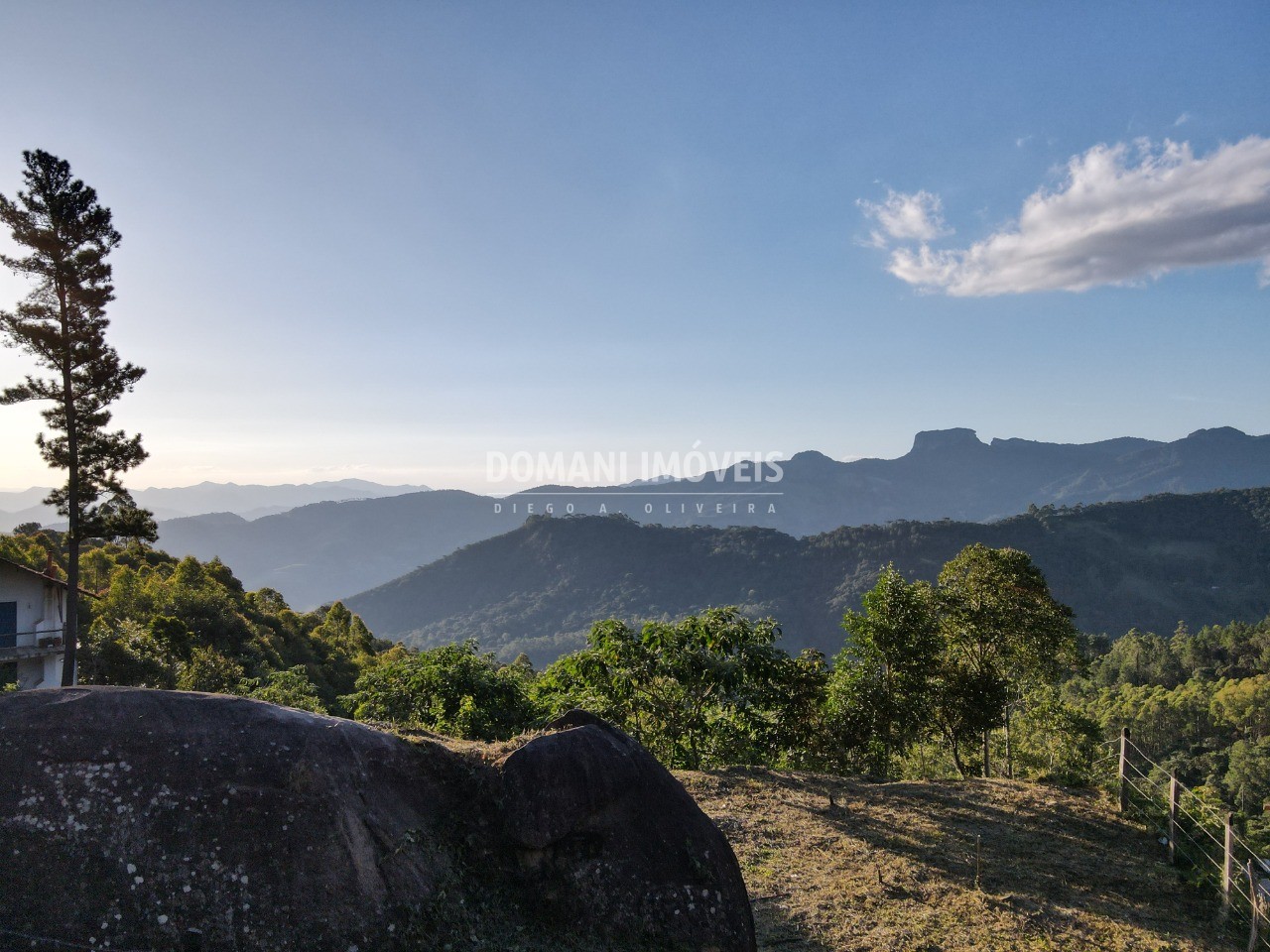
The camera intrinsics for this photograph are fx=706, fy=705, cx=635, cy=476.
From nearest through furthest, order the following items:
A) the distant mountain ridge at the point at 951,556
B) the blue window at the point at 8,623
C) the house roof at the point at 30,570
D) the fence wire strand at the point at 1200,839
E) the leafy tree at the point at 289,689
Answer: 1. the fence wire strand at the point at 1200,839
2. the leafy tree at the point at 289,689
3. the blue window at the point at 8,623
4. the house roof at the point at 30,570
5. the distant mountain ridge at the point at 951,556

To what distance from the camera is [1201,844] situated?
10969 mm

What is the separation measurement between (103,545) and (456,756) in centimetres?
6614

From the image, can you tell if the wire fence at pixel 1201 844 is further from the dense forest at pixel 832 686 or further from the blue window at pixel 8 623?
the blue window at pixel 8 623

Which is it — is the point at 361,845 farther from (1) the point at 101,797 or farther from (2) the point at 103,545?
(2) the point at 103,545

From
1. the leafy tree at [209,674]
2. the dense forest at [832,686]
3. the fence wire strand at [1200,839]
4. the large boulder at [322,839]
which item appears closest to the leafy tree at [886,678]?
the dense forest at [832,686]

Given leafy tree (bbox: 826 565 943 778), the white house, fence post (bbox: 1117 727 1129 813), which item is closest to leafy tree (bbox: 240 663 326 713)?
the white house

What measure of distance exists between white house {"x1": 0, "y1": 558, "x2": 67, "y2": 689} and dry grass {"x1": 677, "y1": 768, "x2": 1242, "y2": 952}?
26.4 metres

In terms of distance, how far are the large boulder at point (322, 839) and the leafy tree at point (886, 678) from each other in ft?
33.4

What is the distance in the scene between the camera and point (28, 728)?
18.3 ft

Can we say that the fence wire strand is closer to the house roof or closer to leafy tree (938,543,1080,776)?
leafy tree (938,543,1080,776)

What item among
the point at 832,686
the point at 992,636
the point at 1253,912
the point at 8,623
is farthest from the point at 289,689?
the point at 1253,912

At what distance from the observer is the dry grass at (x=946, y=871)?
7945 millimetres

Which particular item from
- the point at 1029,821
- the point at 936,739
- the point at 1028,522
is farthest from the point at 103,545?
the point at 1028,522

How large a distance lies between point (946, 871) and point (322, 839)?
8.16 m
